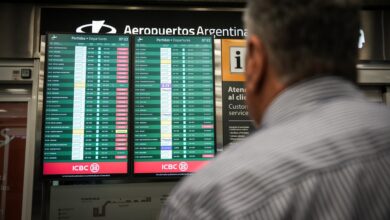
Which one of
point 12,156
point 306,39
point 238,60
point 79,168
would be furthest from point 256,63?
point 12,156

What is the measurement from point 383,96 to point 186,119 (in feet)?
6.39

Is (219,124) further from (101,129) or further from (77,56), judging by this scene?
(77,56)

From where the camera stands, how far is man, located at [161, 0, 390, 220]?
0.57 metres

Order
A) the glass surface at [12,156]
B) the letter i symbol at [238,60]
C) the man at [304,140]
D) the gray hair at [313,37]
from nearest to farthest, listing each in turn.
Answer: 1. the man at [304,140]
2. the gray hair at [313,37]
3. the letter i symbol at [238,60]
4. the glass surface at [12,156]

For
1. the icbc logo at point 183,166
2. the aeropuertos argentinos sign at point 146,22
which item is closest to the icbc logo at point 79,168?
the icbc logo at point 183,166

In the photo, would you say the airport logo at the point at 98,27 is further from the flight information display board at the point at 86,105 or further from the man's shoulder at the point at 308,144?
the man's shoulder at the point at 308,144

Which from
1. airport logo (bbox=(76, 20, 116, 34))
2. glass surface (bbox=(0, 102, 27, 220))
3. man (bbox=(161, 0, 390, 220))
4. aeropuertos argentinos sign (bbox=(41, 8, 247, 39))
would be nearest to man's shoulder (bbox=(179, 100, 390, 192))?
man (bbox=(161, 0, 390, 220))

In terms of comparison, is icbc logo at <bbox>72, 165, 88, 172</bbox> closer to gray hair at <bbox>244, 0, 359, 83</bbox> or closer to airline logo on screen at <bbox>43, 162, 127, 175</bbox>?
airline logo on screen at <bbox>43, 162, 127, 175</bbox>

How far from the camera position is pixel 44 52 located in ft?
7.97

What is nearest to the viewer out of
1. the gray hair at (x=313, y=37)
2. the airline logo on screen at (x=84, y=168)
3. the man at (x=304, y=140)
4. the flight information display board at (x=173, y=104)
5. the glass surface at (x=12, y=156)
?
the man at (x=304, y=140)

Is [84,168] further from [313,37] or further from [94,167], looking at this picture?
[313,37]

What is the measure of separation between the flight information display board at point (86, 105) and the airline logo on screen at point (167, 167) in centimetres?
9

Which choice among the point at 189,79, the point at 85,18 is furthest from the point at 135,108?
the point at 85,18

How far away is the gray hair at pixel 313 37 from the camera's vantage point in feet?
2.32
